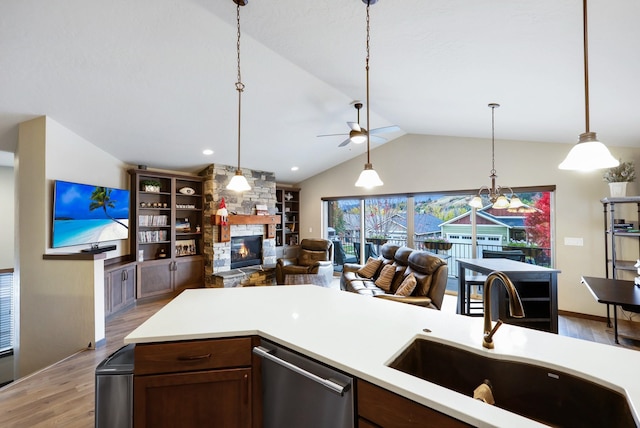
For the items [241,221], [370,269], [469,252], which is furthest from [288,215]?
[469,252]

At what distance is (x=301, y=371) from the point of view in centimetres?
119

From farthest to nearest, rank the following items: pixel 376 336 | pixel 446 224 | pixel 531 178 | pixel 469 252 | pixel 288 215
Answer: pixel 288 215
pixel 446 224
pixel 469 252
pixel 531 178
pixel 376 336

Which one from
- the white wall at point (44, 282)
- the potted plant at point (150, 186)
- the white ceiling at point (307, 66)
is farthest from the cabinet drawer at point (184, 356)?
the potted plant at point (150, 186)

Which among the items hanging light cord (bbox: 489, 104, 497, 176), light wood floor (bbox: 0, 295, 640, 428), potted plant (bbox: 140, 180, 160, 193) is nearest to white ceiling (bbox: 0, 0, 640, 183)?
hanging light cord (bbox: 489, 104, 497, 176)

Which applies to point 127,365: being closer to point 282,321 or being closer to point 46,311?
point 282,321

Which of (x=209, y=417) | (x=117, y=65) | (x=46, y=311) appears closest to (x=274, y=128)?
(x=117, y=65)

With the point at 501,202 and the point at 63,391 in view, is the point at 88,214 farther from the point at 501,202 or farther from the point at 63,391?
the point at 501,202

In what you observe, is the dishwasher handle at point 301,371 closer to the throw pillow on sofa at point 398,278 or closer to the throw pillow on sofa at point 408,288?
the throw pillow on sofa at point 408,288

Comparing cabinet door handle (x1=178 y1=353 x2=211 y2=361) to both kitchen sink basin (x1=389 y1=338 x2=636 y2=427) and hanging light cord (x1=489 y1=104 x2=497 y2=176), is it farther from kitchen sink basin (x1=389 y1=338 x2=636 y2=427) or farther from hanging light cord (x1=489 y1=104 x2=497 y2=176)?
hanging light cord (x1=489 y1=104 x2=497 y2=176)

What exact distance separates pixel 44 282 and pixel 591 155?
4970 millimetres

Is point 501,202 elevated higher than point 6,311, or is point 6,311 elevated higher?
point 501,202

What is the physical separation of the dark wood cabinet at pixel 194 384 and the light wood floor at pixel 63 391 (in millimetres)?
1227

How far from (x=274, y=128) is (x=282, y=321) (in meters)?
3.90

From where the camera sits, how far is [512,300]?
1089 millimetres
